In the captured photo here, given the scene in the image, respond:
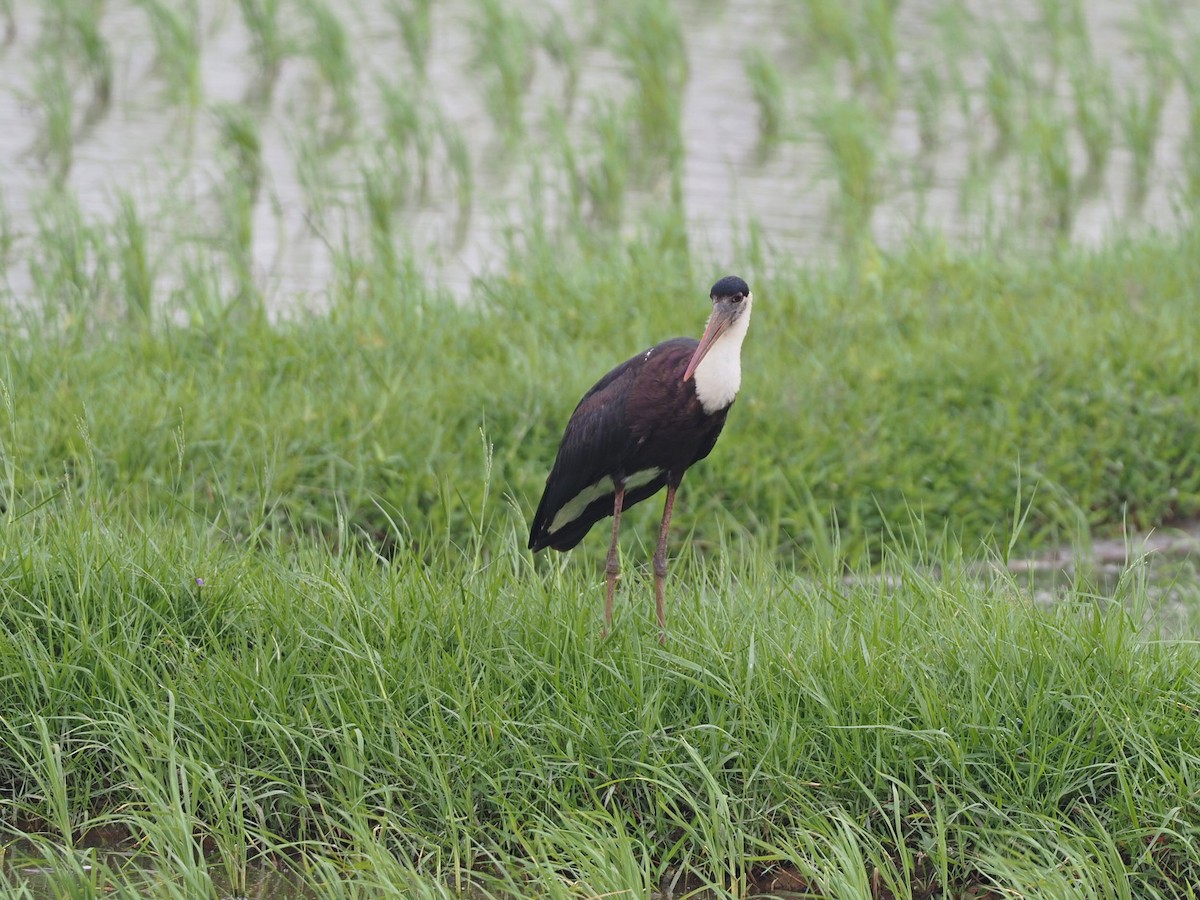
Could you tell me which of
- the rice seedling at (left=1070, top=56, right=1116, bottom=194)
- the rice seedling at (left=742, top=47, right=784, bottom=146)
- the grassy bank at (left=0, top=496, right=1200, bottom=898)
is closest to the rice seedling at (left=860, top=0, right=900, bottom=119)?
the rice seedling at (left=742, top=47, right=784, bottom=146)

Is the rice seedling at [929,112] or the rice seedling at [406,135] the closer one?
the rice seedling at [406,135]

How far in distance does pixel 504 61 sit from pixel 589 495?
6788 mm

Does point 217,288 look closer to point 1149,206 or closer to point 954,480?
point 954,480

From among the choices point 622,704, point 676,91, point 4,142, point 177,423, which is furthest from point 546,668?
point 676,91

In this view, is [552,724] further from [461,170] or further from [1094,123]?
[1094,123]

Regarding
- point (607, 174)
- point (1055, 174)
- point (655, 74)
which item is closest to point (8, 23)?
point (655, 74)

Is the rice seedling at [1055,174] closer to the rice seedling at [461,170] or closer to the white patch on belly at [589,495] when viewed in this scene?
the rice seedling at [461,170]

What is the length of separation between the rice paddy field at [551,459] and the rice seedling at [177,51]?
0.16ft

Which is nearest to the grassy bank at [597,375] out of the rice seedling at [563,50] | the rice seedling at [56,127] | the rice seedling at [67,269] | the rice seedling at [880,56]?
the rice seedling at [67,269]

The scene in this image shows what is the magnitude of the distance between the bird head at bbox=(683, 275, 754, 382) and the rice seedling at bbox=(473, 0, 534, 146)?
6.03 metres

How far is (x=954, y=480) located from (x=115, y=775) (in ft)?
10.9

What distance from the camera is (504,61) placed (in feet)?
33.5

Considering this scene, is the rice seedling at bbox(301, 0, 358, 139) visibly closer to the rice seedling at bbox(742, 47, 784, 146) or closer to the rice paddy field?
the rice paddy field

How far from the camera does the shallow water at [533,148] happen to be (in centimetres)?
808
